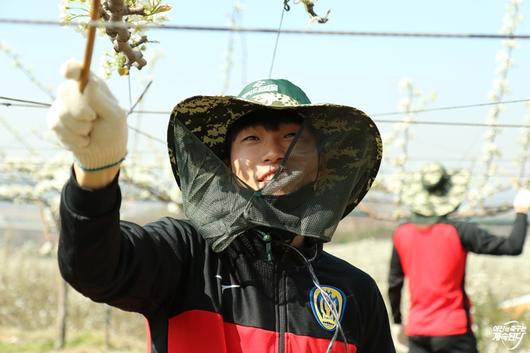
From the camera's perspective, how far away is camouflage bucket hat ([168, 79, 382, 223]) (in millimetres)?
2133

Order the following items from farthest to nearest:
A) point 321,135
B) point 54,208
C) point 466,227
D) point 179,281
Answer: point 54,208
point 466,227
point 321,135
point 179,281

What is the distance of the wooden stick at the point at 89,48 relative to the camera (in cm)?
131

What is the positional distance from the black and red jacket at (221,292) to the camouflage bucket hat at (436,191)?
3098mm

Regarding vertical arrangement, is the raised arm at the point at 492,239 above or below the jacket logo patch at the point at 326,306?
below

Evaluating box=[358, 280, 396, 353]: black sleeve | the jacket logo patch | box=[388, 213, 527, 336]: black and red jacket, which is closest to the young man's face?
the jacket logo patch

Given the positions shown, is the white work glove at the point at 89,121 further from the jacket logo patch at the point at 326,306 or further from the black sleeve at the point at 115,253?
the jacket logo patch at the point at 326,306

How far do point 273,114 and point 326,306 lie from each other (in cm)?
53

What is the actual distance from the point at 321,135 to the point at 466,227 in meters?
3.23

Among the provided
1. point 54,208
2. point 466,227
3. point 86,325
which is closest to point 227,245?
point 466,227

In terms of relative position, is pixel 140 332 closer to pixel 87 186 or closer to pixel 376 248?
pixel 376 248

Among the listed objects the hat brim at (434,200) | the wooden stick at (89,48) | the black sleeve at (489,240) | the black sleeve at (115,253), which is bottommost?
the black sleeve at (489,240)

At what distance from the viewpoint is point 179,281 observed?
200 cm

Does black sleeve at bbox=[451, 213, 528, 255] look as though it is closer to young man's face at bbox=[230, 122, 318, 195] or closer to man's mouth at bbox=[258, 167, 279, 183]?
young man's face at bbox=[230, 122, 318, 195]

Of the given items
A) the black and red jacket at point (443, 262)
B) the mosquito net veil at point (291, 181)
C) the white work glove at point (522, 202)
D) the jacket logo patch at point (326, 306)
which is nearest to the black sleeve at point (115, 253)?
the mosquito net veil at point (291, 181)
